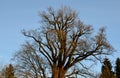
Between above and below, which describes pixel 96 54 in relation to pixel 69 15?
below

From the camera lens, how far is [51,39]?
1567 inches

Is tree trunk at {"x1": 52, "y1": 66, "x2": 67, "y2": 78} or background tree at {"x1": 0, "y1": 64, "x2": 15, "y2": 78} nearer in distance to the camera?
tree trunk at {"x1": 52, "y1": 66, "x2": 67, "y2": 78}

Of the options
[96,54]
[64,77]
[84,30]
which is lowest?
[64,77]

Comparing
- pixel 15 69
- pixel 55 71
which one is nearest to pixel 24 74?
pixel 15 69

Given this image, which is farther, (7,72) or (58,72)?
(7,72)

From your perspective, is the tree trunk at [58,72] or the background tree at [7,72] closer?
the tree trunk at [58,72]

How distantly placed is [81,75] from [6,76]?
33.8ft

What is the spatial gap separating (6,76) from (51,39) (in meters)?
8.28

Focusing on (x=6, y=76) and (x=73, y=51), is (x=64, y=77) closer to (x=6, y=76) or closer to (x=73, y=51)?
(x=73, y=51)

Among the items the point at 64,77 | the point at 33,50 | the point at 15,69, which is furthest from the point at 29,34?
the point at 64,77

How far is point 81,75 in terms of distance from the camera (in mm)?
40312

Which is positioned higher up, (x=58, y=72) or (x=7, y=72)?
(x=7, y=72)

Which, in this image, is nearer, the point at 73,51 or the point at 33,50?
the point at 73,51

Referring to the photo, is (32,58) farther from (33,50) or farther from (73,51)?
(73,51)
